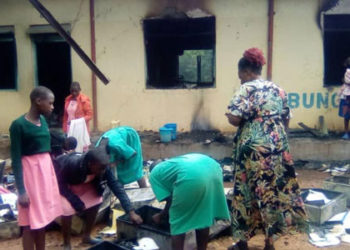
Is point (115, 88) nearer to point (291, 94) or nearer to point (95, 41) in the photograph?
point (95, 41)

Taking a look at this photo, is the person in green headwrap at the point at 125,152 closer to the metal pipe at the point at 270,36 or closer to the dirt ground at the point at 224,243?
the dirt ground at the point at 224,243

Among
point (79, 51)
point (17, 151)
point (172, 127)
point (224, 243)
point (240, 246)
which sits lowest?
point (224, 243)

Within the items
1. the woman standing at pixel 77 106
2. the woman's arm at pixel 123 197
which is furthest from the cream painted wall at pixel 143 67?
the woman's arm at pixel 123 197

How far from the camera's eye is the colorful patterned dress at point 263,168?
3658 millimetres

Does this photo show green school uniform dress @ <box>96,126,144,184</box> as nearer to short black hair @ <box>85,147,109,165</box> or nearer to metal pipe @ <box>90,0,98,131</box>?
short black hair @ <box>85,147,109,165</box>

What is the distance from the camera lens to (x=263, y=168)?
3676 millimetres

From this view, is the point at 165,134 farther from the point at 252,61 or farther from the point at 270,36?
the point at 252,61

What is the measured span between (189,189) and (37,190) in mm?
1267

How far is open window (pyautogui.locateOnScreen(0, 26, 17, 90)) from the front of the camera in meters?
8.79

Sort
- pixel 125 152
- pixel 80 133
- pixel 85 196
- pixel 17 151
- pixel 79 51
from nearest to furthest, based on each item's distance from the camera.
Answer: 1. pixel 17 151
2. pixel 85 196
3. pixel 125 152
4. pixel 79 51
5. pixel 80 133

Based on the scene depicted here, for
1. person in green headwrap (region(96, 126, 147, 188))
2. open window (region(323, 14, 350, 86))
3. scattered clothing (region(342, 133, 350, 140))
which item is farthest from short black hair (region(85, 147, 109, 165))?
open window (region(323, 14, 350, 86))

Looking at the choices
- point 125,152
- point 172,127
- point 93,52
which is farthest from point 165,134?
point 125,152

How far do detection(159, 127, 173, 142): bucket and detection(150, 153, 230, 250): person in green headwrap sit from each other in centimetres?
436

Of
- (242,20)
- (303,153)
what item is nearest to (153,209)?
(303,153)
